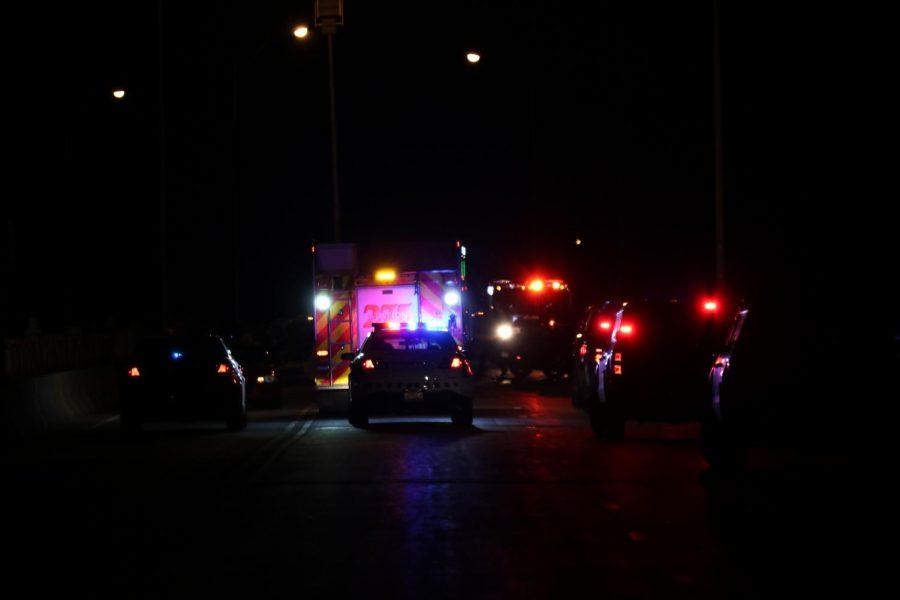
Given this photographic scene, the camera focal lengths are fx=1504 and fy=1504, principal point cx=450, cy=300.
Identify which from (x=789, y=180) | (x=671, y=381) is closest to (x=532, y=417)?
(x=671, y=381)

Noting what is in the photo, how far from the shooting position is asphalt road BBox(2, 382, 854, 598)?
923 centimetres

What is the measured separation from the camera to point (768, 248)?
43.1 meters

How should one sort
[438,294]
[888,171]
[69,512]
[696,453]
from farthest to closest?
1. [888,171]
2. [438,294]
3. [696,453]
4. [69,512]

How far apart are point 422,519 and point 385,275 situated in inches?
598

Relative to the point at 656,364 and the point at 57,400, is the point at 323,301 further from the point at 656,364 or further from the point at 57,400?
the point at 656,364

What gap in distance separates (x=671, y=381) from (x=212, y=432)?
735 centimetres

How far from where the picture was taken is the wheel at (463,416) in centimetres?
2183

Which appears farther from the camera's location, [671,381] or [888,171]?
[888,171]

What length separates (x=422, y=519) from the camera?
11.9 metres

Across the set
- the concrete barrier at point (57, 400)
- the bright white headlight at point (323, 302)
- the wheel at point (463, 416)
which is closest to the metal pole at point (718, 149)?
the bright white headlight at point (323, 302)

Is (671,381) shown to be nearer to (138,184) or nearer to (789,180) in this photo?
(789,180)

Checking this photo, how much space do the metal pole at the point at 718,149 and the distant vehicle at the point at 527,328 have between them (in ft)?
26.6

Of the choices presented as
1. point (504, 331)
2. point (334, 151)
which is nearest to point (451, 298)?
point (504, 331)

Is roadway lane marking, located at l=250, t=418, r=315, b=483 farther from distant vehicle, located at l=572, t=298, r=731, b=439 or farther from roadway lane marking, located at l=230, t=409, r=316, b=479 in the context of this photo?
distant vehicle, located at l=572, t=298, r=731, b=439
